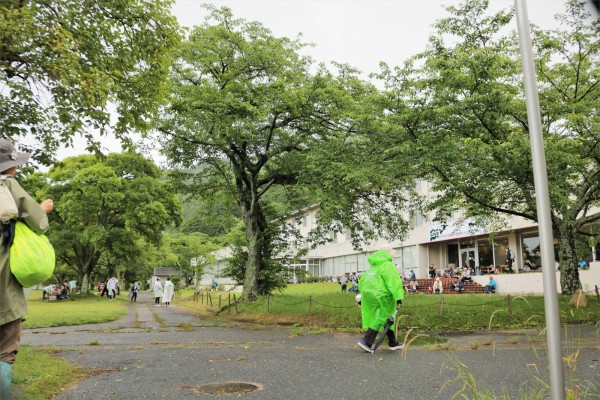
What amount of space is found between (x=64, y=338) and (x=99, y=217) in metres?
27.9

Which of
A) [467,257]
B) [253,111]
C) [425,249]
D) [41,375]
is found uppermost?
[253,111]

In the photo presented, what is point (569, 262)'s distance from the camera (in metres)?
16.3

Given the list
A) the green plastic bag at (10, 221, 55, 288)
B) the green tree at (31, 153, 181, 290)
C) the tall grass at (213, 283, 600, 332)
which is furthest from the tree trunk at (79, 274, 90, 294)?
the green plastic bag at (10, 221, 55, 288)

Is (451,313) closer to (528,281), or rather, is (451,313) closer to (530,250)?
(528,281)

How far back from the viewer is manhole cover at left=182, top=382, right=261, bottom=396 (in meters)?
5.05

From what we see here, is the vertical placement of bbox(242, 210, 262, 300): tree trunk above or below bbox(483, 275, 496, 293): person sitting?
above

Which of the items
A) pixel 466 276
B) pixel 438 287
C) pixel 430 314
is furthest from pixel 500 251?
pixel 430 314

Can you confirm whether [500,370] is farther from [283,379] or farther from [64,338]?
[64,338]

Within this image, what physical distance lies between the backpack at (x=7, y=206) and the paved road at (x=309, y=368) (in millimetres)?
2506

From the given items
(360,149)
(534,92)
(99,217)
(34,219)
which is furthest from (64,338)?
(99,217)

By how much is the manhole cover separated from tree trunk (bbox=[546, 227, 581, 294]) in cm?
1437

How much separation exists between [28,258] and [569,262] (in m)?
17.3

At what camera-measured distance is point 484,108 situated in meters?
13.0

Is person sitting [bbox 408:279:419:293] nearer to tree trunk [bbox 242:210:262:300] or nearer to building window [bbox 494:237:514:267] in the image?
building window [bbox 494:237:514:267]
